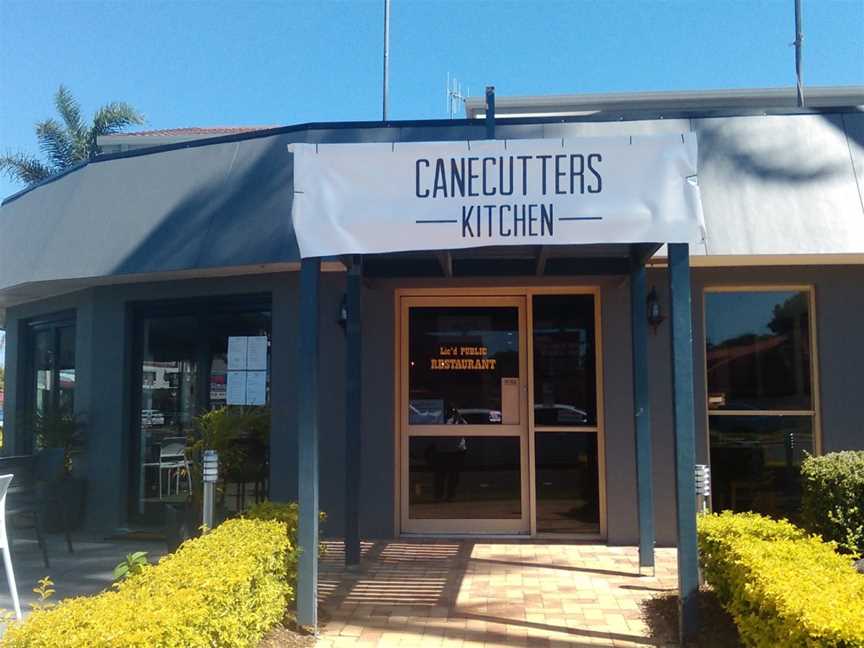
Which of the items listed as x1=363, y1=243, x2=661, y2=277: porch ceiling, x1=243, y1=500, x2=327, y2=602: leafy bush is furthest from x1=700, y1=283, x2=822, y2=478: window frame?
Result: x1=243, y1=500, x2=327, y2=602: leafy bush

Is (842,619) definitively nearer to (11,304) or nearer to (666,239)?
(666,239)

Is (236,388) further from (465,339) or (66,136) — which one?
(66,136)

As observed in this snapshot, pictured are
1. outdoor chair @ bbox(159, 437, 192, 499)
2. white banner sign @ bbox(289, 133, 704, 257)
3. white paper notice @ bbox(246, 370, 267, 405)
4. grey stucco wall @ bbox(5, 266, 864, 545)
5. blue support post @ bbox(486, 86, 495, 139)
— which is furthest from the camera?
outdoor chair @ bbox(159, 437, 192, 499)

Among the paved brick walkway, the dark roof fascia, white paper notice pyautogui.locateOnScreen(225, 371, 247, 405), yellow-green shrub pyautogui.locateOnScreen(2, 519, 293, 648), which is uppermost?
the dark roof fascia

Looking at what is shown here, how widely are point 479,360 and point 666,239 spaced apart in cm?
375

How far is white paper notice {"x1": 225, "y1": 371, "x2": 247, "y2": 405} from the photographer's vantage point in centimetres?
822

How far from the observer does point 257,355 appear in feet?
27.2

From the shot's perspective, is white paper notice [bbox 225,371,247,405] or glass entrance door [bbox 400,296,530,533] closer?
glass entrance door [bbox 400,296,530,533]

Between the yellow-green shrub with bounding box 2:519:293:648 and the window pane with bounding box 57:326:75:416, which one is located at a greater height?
the window pane with bounding box 57:326:75:416

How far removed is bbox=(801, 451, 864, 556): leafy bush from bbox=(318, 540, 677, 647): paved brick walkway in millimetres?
1234

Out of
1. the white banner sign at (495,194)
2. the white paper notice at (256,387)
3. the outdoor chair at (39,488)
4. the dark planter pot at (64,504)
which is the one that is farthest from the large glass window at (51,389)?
the white banner sign at (495,194)

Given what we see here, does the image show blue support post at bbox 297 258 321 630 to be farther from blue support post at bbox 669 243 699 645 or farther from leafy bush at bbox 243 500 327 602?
blue support post at bbox 669 243 699 645

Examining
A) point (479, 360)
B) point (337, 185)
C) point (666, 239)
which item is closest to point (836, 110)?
point (666, 239)

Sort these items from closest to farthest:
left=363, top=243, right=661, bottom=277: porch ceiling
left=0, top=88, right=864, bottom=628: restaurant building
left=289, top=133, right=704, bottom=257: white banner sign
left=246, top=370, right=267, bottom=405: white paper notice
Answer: left=289, top=133, right=704, bottom=257: white banner sign, left=363, top=243, right=661, bottom=277: porch ceiling, left=0, top=88, right=864, bottom=628: restaurant building, left=246, top=370, right=267, bottom=405: white paper notice
